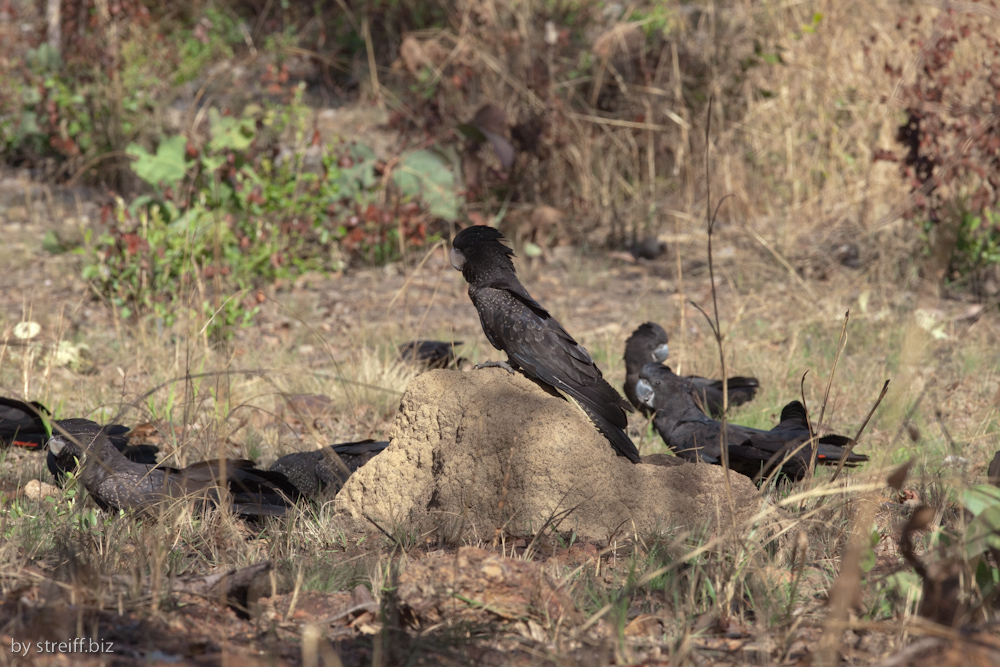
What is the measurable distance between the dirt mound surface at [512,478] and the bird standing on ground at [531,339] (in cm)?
9

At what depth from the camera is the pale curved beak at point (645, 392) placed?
4523 mm

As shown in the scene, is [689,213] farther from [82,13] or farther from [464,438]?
[82,13]

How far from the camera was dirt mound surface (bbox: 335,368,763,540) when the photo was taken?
3105 millimetres

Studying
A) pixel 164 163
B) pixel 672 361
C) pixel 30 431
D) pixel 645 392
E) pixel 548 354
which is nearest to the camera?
pixel 548 354

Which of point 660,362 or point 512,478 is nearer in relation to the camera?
point 512,478

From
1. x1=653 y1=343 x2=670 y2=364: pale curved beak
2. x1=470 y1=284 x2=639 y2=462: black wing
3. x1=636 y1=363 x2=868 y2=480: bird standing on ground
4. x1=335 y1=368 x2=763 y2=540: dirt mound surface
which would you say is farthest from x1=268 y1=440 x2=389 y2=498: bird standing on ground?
x1=653 y1=343 x2=670 y2=364: pale curved beak

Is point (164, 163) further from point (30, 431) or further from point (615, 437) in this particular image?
point (615, 437)

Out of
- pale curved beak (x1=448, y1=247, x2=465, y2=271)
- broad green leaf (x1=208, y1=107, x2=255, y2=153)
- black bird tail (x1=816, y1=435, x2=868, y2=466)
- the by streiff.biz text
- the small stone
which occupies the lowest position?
the small stone

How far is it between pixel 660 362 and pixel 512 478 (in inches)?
74.0

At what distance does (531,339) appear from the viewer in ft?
11.4

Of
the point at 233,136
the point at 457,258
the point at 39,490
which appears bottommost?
the point at 39,490

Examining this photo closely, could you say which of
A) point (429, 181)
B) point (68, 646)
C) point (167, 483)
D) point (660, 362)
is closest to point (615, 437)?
point (660, 362)

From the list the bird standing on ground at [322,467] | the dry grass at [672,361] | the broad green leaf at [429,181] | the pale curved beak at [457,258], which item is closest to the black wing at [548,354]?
the pale curved beak at [457,258]

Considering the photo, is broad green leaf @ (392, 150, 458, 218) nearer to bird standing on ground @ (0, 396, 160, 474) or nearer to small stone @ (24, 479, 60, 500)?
bird standing on ground @ (0, 396, 160, 474)
